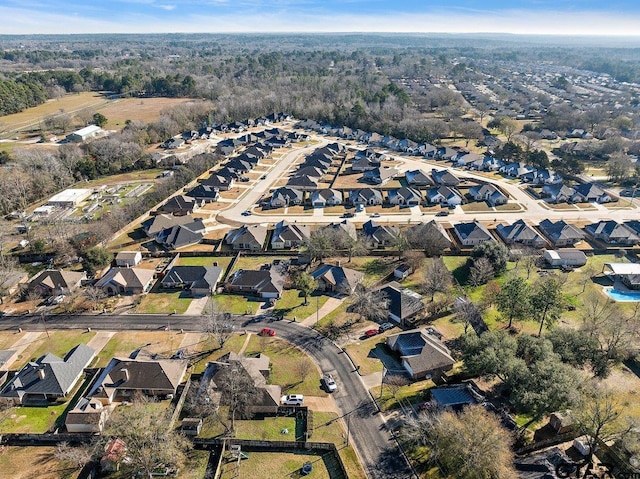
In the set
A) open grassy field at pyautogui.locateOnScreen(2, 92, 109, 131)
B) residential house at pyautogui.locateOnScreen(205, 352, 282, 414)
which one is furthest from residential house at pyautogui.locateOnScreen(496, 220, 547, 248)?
open grassy field at pyautogui.locateOnScreen(2, 92, 109, 131)

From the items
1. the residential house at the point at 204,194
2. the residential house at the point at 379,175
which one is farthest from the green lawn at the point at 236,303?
the residential house at the point at 379,175

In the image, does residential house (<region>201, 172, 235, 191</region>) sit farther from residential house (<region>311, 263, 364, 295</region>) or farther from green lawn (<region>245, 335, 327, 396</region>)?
green lawn (<region>245, 335, 327, 396</region>)

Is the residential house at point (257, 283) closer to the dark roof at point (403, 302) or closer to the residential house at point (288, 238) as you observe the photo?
the residential house at point (288, 238)

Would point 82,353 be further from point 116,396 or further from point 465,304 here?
point 465,304

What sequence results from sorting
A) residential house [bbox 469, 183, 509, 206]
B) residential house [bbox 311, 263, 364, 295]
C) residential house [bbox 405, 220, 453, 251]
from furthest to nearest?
1. residential house [bbox 469, 183, 509, 206]
2. residential house [bbox 405, 220, 453, 251]
3. residential house [bbox 311, 263, 364, 295]

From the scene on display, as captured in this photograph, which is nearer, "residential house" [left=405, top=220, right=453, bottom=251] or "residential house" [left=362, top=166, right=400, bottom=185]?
"residential house" [left=405, top=220, right=453, bottom=251]

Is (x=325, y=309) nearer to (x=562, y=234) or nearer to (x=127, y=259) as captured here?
(x=127, y=259)
